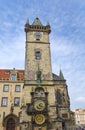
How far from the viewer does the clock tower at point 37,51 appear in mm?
30062

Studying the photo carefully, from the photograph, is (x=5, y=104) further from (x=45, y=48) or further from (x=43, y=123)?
(x=45, y=48)

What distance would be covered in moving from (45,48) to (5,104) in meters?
12.9

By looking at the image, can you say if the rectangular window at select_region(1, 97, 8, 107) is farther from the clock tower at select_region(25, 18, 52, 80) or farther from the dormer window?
the dormer window

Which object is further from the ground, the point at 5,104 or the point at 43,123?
the point at 5,104

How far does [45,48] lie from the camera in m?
32.9

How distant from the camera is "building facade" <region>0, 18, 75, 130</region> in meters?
26.1

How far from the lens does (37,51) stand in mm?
32188

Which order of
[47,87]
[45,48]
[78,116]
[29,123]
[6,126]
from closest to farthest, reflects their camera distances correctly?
1. [29,123]
2. [47,87]
3. [6,126]
4. [45,48]
5. [78,116]

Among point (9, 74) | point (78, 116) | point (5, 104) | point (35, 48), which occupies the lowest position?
point (78, 116)

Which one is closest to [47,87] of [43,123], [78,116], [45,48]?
[43,123]

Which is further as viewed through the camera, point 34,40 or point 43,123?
point 34,40

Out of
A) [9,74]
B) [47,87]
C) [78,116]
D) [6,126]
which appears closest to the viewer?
[47,87]

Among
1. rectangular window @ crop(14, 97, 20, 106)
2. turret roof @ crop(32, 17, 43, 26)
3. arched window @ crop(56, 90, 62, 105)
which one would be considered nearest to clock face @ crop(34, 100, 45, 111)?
arched window @ crop(56, 90, 62, 105)

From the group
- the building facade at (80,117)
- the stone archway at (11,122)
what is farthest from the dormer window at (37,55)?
the building facade at (80,117)
